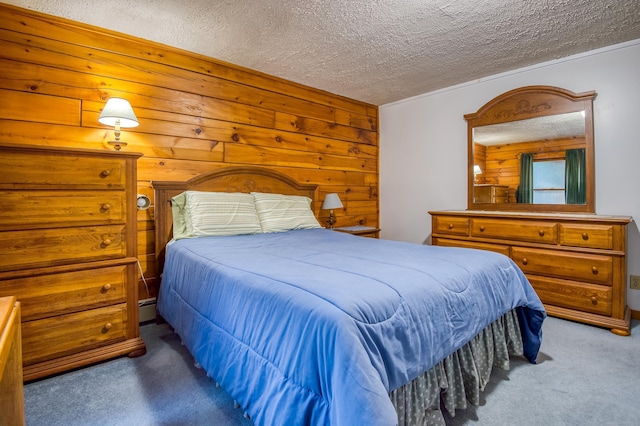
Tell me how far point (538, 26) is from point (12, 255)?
12.0ft

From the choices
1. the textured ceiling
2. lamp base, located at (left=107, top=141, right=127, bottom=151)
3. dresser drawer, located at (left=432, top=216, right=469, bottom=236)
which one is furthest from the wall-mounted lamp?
dresser drawer, located at (left=432, top=216, right=469, bottom=236)

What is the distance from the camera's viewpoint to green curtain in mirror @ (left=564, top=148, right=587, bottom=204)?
2.85 m

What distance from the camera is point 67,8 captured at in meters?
2.16

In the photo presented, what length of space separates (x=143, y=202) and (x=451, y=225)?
2822 millimetres

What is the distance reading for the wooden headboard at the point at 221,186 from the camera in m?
2.58

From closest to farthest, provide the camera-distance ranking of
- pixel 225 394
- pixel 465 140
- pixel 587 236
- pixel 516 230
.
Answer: pixel 225 394
pixel 587 236
pixel 516 230
pixel 465 140

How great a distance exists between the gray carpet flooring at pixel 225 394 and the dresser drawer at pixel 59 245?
0.65 meters

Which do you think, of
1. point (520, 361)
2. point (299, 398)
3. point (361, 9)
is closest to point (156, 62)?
point (361, 9)

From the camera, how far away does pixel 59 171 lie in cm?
182

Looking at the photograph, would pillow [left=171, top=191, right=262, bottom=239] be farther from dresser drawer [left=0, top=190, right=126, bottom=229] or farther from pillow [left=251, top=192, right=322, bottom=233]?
dresser drawer [left=0, top=190, right=126, bottom=229]

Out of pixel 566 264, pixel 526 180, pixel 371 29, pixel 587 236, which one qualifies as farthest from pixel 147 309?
pixel 526 180

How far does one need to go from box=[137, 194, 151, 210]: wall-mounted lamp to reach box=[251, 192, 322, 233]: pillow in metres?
0.84

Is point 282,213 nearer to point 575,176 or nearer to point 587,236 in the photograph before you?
point 587,236

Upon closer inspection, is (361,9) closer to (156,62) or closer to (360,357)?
(156,62)
